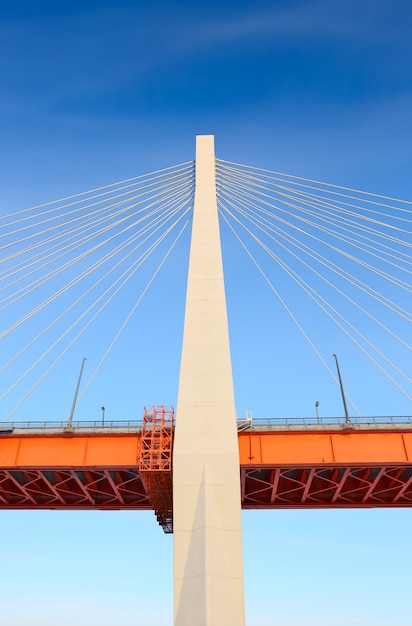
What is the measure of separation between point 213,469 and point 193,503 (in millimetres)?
1479

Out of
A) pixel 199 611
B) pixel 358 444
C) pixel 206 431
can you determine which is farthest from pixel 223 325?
pixel 199 611

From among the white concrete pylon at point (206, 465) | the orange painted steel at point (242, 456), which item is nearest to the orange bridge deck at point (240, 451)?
the orange painted steel at point (242, 456)

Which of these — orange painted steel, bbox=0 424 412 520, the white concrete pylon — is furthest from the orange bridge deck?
the white concrete pylon

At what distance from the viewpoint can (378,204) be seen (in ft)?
91.1

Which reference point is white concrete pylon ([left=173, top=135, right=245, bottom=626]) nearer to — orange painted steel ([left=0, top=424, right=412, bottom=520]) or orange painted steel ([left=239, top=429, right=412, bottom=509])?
orange painted steel ([left=0, top=424, right=412, bottom=520])

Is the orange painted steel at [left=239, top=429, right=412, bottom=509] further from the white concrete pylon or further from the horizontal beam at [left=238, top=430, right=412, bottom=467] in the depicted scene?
the white concrete pylon

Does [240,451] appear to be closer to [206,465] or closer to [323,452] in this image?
[323,452]

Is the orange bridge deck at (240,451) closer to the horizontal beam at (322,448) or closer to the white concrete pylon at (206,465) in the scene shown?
the horizontal beam at (322,448)

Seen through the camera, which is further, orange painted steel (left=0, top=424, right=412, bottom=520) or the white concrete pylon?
orange painted steel (left=0, top=424, right=412, bottom=520)

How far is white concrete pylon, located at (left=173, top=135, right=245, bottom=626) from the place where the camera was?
782 inches

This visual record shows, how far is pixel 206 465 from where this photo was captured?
22219 mm

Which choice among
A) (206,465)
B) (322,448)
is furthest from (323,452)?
(206,465)

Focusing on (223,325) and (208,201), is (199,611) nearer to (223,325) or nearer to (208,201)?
(223,325)

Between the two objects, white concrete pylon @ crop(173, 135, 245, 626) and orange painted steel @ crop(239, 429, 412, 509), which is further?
orange painted steel @ crop(239, 429, 412, 509)
